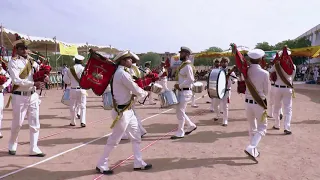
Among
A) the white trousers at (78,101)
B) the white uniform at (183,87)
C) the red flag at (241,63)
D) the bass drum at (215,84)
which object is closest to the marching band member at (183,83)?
the white uniform at (183,87)

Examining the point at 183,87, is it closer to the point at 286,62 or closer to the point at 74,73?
the point at 286,62

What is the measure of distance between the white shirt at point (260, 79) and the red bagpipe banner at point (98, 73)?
2672 millimetres

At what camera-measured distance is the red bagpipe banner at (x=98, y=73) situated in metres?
5.30

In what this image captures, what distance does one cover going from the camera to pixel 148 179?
491cm

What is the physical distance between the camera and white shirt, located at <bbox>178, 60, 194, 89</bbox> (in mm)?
7469

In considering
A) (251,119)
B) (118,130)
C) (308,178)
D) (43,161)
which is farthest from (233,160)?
(43,161)

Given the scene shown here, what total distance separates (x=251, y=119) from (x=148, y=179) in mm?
2468

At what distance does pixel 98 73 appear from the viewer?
209 inches

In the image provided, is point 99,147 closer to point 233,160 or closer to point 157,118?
point 233,160

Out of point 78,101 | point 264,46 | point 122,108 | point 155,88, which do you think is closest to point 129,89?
point 122,108

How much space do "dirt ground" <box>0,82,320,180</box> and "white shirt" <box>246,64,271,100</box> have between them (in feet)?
4.46

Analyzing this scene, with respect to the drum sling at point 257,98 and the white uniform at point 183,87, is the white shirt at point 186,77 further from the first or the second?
the drum sling at point 257,98

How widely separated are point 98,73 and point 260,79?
3083 millimetres

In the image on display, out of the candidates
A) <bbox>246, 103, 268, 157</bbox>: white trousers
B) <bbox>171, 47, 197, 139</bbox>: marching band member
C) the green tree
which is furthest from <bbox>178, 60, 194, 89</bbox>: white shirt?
the green tree
